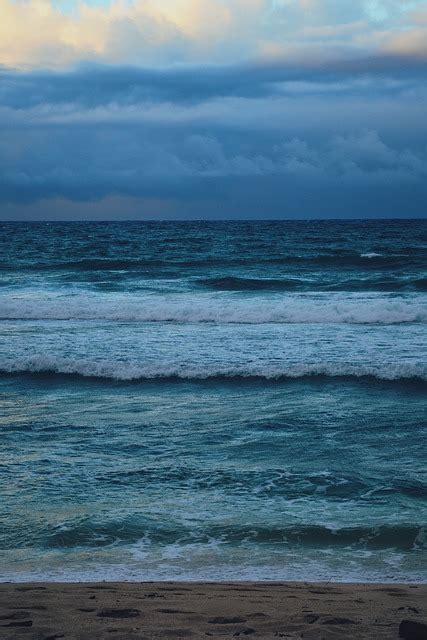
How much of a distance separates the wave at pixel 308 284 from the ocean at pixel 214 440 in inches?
170

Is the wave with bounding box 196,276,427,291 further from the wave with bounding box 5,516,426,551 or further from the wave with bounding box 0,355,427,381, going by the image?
the wave with bounding box 5,516,426,551

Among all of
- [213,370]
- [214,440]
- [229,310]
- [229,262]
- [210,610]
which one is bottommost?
[214,440]

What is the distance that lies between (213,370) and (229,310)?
898cm

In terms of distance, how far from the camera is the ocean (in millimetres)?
6668

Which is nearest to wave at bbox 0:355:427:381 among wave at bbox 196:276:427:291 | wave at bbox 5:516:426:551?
wave at bbox 5:516:426:551

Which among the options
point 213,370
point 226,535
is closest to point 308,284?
point 213,370

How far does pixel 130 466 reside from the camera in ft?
29.8

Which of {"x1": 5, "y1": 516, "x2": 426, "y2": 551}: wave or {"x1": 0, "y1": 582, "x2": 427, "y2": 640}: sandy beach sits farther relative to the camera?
{"x1": 5, "y1": 516, "x2": 426, "y2": 551}: wave

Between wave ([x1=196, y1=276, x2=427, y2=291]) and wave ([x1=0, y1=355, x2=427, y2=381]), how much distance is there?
15.7 m

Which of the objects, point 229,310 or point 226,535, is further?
point 229,310

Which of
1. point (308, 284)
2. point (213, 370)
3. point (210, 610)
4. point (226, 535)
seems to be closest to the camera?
point (210, 610)

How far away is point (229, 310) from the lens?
2370 cm

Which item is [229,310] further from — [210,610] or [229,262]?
[210,610]

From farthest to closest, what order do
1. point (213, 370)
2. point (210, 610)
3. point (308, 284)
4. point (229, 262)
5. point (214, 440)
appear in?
point (229, 262) → point (308, 284) → point (213, 370) → point (214, 440) → point (210, 610)
